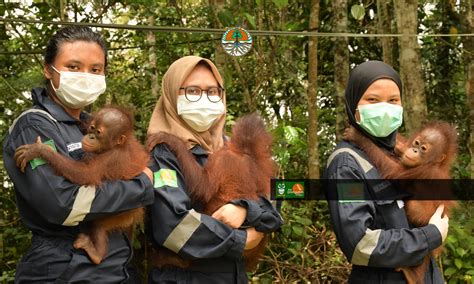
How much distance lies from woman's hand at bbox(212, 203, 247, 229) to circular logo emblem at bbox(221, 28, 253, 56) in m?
1.48

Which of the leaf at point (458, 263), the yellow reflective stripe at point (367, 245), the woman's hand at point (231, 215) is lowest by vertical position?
the leaf at point (458, 263)

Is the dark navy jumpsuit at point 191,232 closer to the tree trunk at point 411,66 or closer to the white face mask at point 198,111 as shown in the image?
the white face mask at point 198,111

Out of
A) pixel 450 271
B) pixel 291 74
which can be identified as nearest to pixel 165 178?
pixel 450 271

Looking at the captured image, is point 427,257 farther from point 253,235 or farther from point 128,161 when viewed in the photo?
point 128,161

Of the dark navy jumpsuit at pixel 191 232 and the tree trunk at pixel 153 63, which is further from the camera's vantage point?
the tree trunk at pixel 153 63

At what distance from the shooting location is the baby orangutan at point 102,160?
10.0 ft

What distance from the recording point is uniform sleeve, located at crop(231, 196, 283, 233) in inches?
138

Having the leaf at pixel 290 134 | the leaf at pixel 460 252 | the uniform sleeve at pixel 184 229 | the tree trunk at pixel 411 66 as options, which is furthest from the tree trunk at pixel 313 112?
the uniform sleeve at pixel 184 229

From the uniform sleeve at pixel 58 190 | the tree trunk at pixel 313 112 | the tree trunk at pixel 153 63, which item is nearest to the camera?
the uniform sleeve at pixel 58 190

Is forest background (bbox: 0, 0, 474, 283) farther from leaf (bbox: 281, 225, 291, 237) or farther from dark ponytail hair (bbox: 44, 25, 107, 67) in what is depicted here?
dark ponytail hair (bbox: 44, 25, 107, 67)

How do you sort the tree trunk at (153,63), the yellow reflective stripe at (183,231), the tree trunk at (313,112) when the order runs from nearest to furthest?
the yellow reflective stripe at (183,231) → the tree trunk at (313,112) → the tree trunk at (153,63)

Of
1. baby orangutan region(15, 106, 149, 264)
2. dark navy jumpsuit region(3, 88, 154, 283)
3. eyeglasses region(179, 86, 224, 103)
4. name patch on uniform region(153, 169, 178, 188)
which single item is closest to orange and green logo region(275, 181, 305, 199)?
eyeglasses region(179, 86, 224, 103)

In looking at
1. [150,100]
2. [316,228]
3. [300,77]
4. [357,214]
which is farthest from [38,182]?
[300,77]

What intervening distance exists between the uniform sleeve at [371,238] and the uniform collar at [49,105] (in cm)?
136
